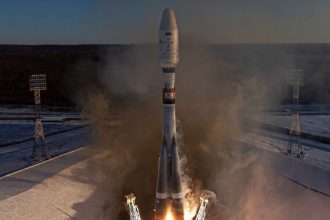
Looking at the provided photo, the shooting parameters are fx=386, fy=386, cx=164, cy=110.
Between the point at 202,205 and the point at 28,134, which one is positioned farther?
the point at 28,134

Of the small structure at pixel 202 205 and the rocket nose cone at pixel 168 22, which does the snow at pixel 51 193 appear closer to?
the small structure at pixel 202 205

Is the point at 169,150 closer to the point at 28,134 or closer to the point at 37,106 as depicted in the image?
the point at 37,106

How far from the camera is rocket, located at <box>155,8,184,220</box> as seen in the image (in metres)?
21.9

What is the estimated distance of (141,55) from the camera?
133 feet

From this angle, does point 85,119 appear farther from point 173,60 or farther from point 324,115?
point 324,115

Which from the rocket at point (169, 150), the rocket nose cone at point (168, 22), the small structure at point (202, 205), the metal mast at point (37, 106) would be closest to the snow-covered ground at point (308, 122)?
the small structure at point (202, 205)

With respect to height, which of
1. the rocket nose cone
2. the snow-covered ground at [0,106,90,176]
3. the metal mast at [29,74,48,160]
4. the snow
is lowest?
the snow

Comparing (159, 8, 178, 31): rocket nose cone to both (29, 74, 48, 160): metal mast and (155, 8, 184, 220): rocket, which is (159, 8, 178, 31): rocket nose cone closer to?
(155, 8, 184, 220): rocket

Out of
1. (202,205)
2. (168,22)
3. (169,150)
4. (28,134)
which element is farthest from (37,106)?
(202,205)

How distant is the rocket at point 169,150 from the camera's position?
2192 centimetres

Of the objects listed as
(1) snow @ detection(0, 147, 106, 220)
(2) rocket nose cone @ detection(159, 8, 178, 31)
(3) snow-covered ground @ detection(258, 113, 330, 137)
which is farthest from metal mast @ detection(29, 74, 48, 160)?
(3) snow-covered ground @ detection(258, 113, 330, 137)

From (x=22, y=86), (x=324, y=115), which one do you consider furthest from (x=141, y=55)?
(x=22, y=86)

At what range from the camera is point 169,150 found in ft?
76.6

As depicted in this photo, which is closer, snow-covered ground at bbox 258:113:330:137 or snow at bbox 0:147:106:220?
snow at bbox 0:147:106:220
